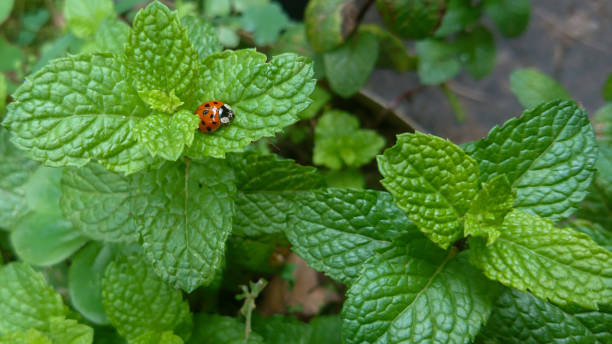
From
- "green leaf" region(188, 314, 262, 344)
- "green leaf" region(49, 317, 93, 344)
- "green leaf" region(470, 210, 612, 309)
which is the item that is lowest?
"green leaf" region(49, 317, 93, 344)

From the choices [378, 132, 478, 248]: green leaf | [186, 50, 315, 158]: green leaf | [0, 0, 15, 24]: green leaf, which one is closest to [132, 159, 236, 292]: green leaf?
[186, 50, 315, 158]: green leaf

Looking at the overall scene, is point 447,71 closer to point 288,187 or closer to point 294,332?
point 288,187

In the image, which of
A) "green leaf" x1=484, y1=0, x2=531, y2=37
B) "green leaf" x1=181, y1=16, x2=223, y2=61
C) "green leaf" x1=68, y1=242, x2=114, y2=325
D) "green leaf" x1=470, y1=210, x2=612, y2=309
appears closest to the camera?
"green leaf" x1=470, y1=210, x2=612, y2=309

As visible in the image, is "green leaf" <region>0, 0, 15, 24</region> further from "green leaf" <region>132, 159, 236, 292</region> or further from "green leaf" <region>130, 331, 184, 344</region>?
"green leaf" <region>130, 331, 184, 344</region>

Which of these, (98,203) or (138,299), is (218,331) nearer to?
(138,299)

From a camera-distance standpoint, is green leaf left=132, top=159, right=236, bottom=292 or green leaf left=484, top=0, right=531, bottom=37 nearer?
green leaf left=132, top=159, right=236, bottom=292
